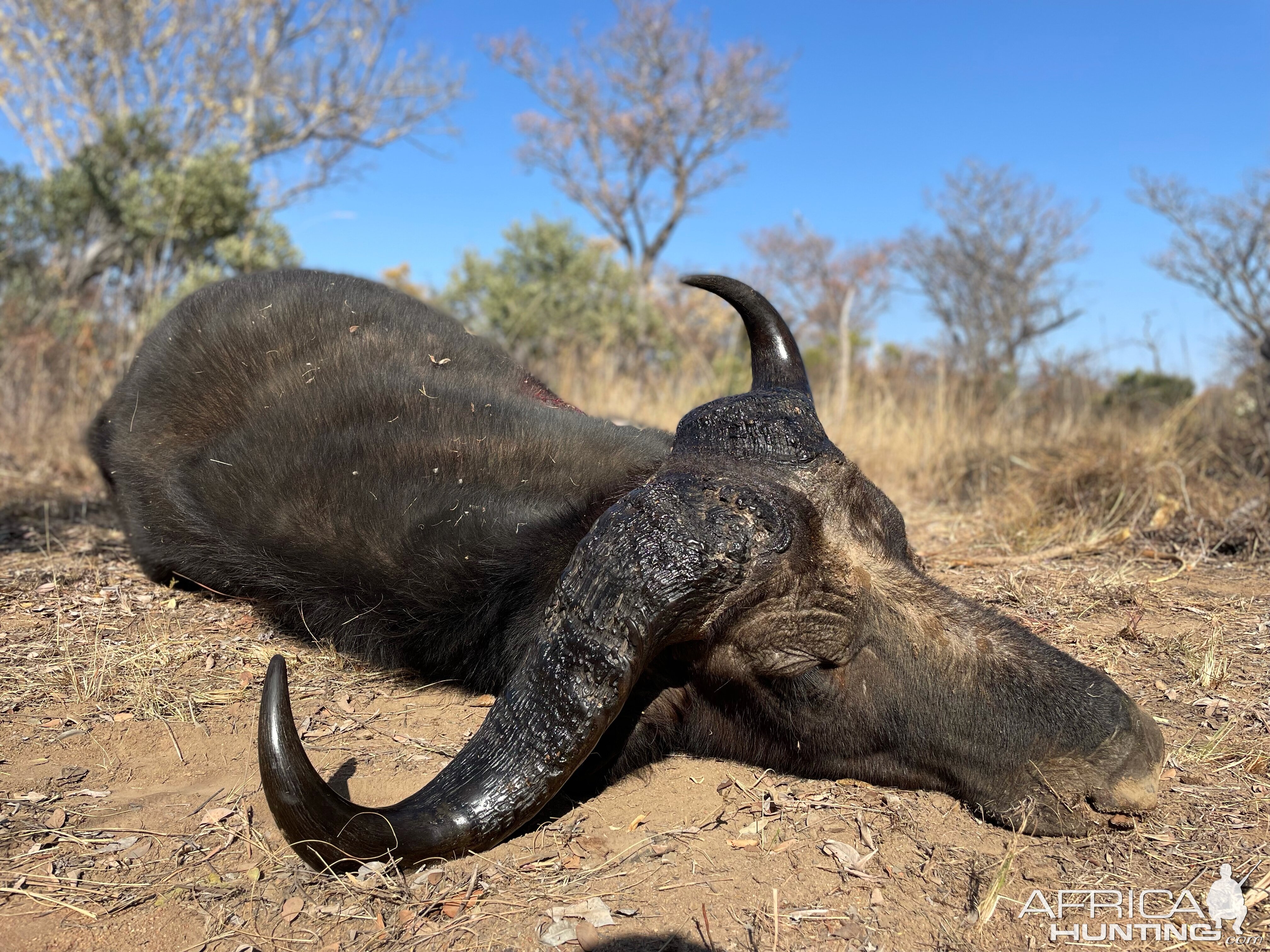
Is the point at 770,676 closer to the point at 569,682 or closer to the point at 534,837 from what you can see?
the point at 569,682

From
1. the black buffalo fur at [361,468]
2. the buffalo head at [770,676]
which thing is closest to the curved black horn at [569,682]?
the buffalo head at [770,676]

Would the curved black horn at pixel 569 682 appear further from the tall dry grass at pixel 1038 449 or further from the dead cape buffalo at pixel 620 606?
the tall dry grass at pixel 1038 449

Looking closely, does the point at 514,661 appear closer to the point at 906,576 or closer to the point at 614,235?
the point at 906,576

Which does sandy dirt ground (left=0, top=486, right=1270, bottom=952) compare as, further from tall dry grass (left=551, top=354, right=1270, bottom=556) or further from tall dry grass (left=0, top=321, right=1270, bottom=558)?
tall dry grass (left=0, top=321, right=1270, bottom=558)

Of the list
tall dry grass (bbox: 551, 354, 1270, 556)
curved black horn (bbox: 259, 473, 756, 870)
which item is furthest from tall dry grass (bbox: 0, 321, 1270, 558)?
curved black horn (bbox: 259, 473, 756, 870)

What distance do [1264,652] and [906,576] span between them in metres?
1.75

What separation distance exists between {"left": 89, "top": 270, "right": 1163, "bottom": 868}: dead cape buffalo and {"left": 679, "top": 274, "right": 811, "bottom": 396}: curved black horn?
1 centimetres

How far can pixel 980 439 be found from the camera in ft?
23.6

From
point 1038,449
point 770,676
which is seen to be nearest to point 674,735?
point 770,676

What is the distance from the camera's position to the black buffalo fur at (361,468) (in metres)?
2.62

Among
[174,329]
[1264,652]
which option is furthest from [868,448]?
[174,329]

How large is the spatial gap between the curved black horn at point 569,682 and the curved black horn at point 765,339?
0.91 metres

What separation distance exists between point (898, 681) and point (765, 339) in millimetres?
1208

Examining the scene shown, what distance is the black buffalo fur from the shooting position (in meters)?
2.62
